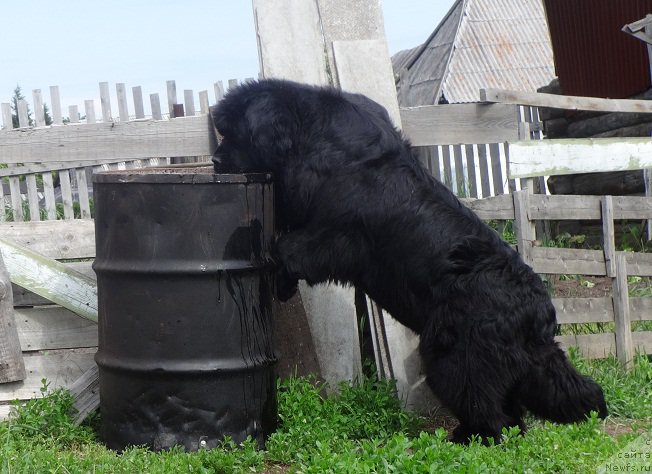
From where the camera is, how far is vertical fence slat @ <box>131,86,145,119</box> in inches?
335

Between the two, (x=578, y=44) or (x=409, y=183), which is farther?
(x=578, y=44)

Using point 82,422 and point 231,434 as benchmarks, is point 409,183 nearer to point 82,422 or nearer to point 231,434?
point 231,434

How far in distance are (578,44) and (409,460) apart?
11615 millimetres

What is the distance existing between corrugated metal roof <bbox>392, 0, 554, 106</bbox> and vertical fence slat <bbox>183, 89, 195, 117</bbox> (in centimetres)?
1641

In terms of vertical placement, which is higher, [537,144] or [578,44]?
[578,44]

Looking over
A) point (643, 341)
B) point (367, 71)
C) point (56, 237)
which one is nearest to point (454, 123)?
point (367, 71)

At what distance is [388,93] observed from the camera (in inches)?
209

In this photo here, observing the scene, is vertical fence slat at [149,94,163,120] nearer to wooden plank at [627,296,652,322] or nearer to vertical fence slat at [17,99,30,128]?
vertical fence slat at [17,99,30,128]

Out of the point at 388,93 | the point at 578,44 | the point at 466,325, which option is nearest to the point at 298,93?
the point at 388,93

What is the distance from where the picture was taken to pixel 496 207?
18.5ft

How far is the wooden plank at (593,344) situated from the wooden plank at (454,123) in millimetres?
1615

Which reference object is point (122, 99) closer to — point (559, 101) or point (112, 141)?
point (112, 141)

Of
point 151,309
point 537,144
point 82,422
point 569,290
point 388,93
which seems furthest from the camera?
point 569,290

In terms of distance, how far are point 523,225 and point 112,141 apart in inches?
112
